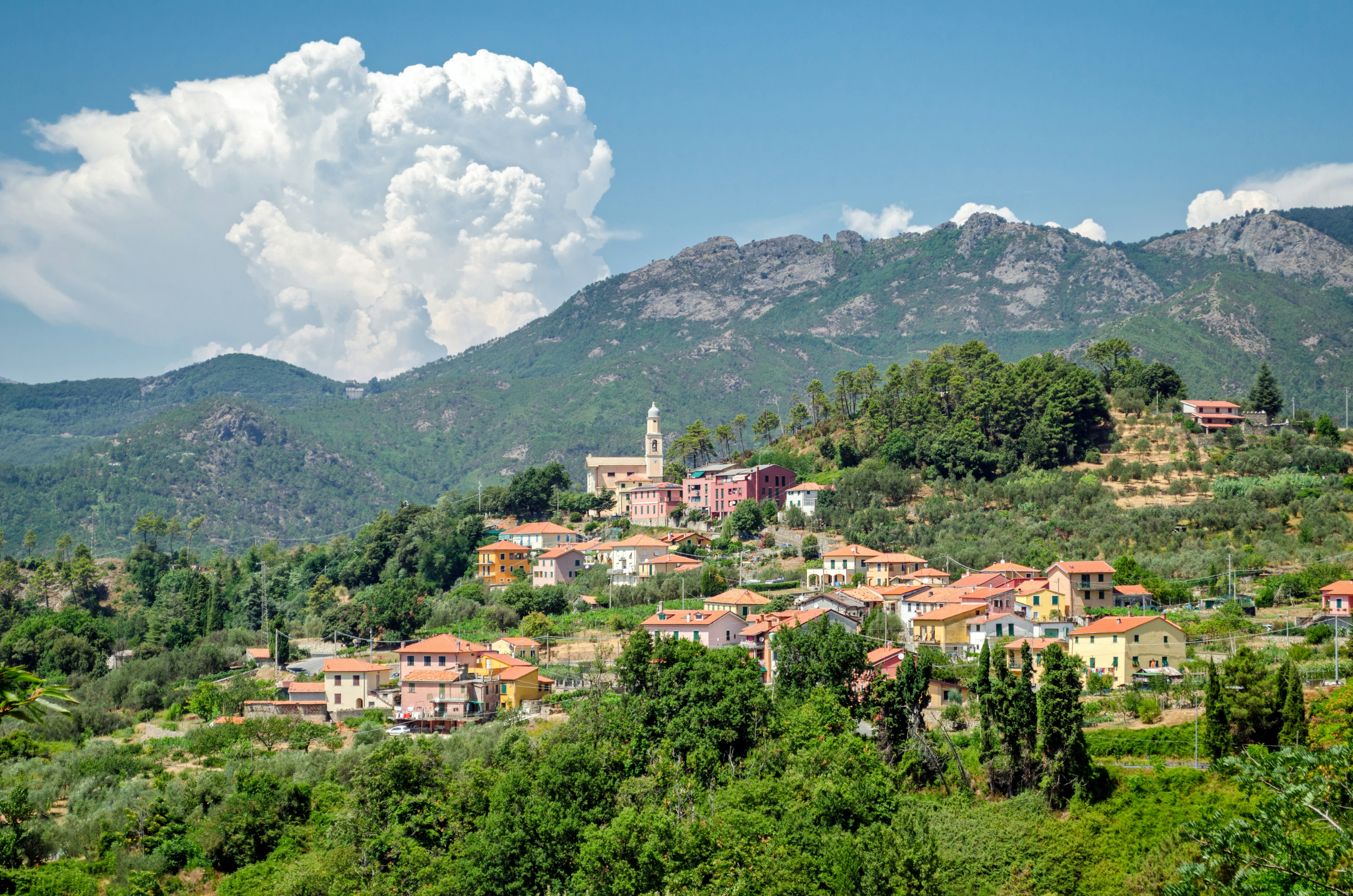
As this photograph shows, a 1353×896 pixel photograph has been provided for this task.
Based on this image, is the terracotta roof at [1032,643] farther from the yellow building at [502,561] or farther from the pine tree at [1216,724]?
the yellow building at [502,561]

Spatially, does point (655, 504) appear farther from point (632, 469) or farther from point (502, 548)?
point (502, 548)

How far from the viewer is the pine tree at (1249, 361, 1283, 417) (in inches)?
3228

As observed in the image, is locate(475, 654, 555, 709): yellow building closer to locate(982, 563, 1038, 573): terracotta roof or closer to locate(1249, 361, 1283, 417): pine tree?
locate(982, 563, 1038, 573): terracotta roof

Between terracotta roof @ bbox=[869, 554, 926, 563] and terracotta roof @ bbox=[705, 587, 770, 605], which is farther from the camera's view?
terracotta roof @ bbox=[869, 554, 926, 563]

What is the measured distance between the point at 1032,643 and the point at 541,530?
48034mm

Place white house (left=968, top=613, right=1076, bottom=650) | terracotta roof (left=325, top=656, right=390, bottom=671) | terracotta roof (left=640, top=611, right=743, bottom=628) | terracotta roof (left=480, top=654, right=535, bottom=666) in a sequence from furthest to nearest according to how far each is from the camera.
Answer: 1. terracotta roof (left=325, top=656, right=390, bottom=671)
2. terracotta roof (left=480, top=654, right=535, bottom=666)
3. terracotta roof (left=640, top=611, right=743, bottom=628)
4. white house (left=968, top=613, right=1076, bottom=650)

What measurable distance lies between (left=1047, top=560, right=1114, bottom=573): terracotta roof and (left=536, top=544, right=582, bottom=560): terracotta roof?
35997 mm

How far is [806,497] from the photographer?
79188 millimetres

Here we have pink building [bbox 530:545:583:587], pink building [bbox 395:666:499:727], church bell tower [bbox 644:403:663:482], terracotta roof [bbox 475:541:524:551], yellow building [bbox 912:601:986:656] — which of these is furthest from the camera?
church bell tower [bbox 644:403:663:482]

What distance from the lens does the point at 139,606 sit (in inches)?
3809

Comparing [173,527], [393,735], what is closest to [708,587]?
[393,735]

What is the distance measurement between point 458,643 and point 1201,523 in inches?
1595

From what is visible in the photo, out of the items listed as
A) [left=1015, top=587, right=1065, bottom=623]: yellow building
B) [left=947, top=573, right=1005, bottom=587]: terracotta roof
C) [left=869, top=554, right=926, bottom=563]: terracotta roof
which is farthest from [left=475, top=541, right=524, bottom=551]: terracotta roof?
[left=1015, top=587, right=1065, bottom=623]: yellow building

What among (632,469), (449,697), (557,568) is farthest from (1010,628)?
(632,469)
